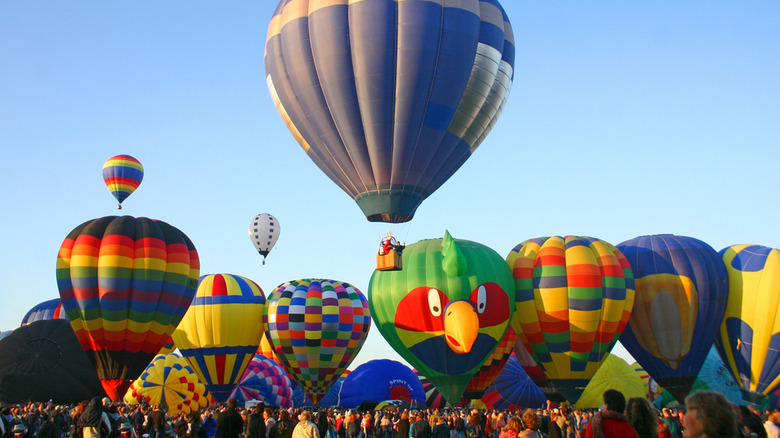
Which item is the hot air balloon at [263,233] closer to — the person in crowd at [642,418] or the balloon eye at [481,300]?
the balloon eye at [481,300]

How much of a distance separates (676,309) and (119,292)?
1505 centimetres

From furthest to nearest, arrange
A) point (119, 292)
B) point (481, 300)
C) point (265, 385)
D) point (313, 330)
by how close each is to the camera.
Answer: point (265, 385) → point (313, 330) → point (119, 292) → point (481, 300)

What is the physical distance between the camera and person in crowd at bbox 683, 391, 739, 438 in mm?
2406

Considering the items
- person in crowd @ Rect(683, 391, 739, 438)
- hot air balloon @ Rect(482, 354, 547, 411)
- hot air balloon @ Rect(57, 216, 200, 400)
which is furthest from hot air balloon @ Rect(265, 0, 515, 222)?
person in crowd @ Rect(683, 391, 739, 438)

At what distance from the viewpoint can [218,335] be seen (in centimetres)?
2205

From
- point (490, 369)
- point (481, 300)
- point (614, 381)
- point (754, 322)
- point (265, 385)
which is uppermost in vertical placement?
point (481, 300)

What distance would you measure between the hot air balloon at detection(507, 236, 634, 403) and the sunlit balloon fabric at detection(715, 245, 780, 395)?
10.5ft

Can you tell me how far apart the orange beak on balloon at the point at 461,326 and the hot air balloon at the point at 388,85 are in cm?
263

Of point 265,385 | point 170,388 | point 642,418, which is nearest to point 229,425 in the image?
point 642,418

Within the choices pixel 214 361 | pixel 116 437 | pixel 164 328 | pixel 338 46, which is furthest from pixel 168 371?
pixel 116 437

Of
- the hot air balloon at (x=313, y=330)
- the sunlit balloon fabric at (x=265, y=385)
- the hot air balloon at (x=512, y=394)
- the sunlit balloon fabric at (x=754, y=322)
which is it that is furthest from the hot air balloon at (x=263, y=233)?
the sunlit balloon fabric at (x=754, y=322)

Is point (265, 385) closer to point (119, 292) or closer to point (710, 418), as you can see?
point (119, 292)

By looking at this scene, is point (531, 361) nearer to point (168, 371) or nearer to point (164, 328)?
point (164, 328)

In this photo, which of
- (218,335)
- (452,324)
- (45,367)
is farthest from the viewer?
(218,335)
